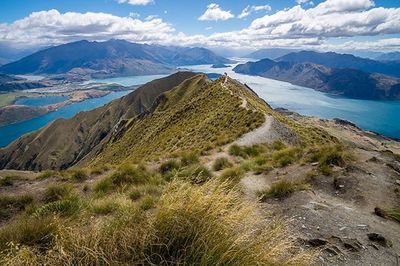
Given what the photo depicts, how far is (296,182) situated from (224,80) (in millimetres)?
61464

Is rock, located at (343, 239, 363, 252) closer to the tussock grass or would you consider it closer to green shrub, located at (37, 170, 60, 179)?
green shrub, located at (37, 170, 60, 179)

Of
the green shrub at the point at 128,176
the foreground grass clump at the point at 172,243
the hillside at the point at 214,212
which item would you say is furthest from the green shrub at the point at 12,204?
the foreground grass clump at the point at 172,243

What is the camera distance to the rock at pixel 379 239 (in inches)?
296

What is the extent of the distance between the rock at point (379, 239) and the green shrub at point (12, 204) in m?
10.3

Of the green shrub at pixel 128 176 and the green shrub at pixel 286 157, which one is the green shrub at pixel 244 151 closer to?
the green shrub at pixel 286 157

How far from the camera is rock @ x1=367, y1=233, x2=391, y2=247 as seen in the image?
753cm

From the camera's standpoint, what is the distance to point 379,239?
769cm

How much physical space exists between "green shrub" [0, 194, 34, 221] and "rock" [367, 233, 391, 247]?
10298 millimetres

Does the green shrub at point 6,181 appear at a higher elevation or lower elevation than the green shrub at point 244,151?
higher

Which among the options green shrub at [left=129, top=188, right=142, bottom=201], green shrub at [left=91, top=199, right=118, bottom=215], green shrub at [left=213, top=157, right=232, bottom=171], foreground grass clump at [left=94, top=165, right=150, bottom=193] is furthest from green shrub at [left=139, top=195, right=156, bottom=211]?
green shrub at [left=213, top=157, right=232, bottom=171]

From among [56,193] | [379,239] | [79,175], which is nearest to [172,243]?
[379,239]

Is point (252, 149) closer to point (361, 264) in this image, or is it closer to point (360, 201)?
point (360, 201)

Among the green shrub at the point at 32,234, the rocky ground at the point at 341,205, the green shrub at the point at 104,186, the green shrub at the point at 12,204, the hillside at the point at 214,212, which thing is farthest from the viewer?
the green shrub at the point at 104,186

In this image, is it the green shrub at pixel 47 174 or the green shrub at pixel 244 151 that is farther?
the green shrub at pixel 244 151
